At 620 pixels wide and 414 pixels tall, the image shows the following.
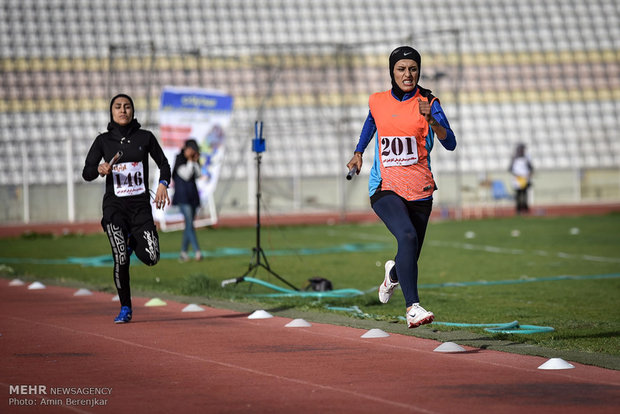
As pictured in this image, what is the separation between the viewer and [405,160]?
26.2 feet

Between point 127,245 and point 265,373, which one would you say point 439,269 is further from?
point 265,373

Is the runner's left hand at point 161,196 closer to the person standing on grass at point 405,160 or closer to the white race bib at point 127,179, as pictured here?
the white race bib at point 127,179

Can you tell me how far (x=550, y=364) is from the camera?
22.7 feet

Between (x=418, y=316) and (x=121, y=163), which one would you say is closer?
(x=418, y=316)

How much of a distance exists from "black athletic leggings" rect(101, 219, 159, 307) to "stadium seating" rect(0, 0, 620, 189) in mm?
22798

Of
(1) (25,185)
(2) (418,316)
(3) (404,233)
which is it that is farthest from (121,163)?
(1) (25,185)

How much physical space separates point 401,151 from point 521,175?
24.0m

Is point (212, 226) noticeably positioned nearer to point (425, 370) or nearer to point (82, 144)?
point (82, 144)

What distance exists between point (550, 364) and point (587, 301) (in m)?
4.52

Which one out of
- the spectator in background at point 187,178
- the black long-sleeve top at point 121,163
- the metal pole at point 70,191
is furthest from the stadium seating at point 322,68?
the black long-sleeve top at point 121,163

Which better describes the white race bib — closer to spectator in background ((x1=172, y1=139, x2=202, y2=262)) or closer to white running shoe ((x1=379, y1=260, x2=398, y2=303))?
white running shoe ((x1=379, y1=260, x2=398, y2=303))

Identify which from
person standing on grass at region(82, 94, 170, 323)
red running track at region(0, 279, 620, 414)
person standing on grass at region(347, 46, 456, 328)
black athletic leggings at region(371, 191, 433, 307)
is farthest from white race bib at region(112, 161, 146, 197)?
black athletic leggings at region(371, 191, 433, 307)

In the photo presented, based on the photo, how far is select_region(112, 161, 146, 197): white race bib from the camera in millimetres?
9680

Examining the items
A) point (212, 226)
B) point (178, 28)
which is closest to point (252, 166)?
point (212, 226)
